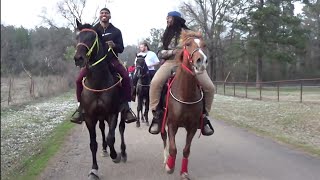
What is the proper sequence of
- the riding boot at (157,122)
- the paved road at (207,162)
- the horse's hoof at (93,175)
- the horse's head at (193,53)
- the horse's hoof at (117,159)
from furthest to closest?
the horse's hoof at (117,159) < the riding boot at (157,122) < the paved road at (207,162) < the horse's hoof at (93,175) < the horse's head at (193,53)

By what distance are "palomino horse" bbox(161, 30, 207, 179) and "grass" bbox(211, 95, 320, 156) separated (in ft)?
12.1

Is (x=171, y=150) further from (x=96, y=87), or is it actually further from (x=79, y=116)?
(x=79, y=116)

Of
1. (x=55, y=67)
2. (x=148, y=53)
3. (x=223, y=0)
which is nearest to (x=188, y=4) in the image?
(x=223, y=0)

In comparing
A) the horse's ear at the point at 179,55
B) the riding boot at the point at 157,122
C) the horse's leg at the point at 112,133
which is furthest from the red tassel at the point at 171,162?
the horse's ear at the point at 179,55

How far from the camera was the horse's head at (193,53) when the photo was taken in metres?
6.21

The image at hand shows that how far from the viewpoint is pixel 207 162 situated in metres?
8.52

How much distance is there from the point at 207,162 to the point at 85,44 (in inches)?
144

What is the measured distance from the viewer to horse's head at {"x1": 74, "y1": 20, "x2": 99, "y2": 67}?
6.64m

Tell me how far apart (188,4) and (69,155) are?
5938cm

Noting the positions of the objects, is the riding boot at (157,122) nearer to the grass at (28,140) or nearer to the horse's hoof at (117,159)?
the horse's hoof at (117,159)

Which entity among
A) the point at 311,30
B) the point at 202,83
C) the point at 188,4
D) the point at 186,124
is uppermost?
the point at 188,4

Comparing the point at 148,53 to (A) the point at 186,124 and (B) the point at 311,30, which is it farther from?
(B) the point at 311,30

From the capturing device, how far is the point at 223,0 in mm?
64000

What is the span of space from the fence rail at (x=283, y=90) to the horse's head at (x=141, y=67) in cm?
901
